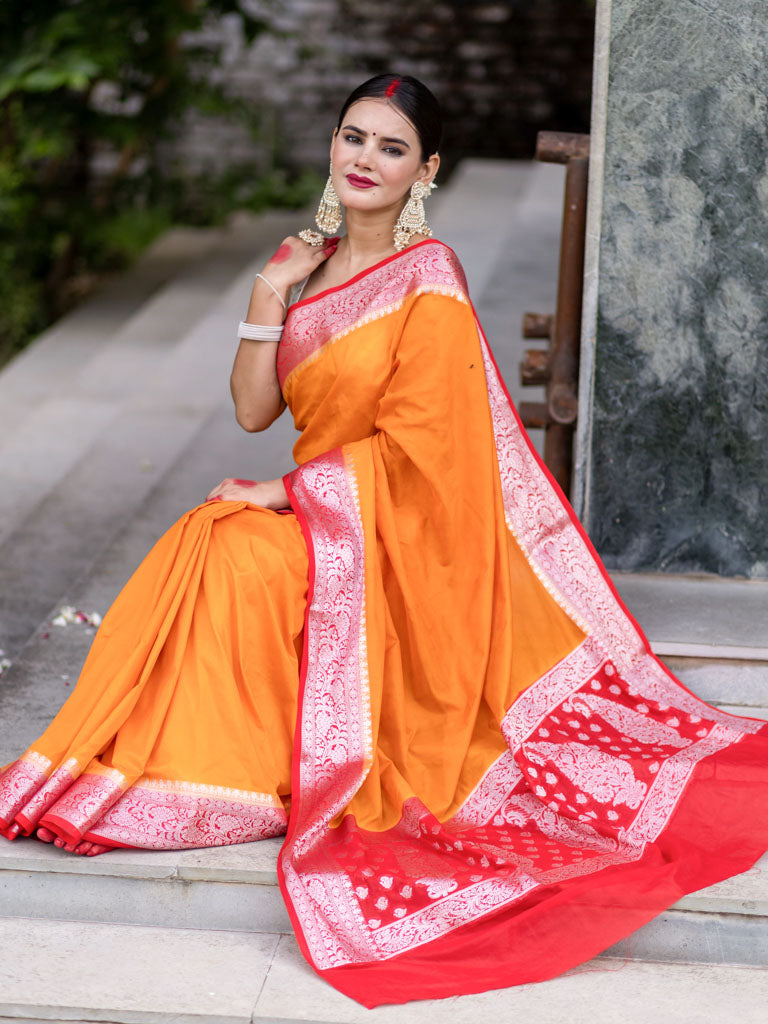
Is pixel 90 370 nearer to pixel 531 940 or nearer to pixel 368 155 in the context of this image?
pixel 368 155

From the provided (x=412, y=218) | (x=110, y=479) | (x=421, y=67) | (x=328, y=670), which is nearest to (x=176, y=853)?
(x=328, y=670)

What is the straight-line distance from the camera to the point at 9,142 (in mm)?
7086

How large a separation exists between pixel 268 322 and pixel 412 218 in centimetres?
36

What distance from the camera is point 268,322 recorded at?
2.73 metres

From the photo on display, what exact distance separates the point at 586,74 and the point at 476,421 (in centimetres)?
715

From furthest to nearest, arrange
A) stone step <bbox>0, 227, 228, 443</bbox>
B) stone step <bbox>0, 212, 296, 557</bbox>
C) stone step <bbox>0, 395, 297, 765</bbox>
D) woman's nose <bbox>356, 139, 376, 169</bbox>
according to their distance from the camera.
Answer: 1. stone step <bbox>0, 227, 228, 443</bbox>
2. stone step <bbox>0, 212, 296, 557</bbox>
3. stone step <bbox>0, 395, 297, 765</bbox>
4. woman's nose <bbox>356, 139, 376, 169</bbox>

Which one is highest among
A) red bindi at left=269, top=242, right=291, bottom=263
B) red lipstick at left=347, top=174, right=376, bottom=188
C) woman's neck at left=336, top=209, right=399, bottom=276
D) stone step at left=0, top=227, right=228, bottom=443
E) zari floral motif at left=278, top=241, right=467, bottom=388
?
red lipstick at left=347, top=174, right=376, bottom=188

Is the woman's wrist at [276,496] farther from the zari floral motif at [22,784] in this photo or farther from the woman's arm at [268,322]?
the zari floral motif at [22,784]


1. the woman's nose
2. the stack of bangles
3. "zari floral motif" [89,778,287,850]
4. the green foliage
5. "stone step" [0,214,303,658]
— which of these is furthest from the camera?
the green foliage

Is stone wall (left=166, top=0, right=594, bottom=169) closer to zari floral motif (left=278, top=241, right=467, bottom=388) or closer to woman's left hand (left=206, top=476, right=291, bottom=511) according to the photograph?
zari floral motif (left=278, top=241, right=467, bottom=388)

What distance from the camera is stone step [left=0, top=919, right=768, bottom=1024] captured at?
221cm

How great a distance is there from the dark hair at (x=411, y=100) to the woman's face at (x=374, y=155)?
0.5 inches

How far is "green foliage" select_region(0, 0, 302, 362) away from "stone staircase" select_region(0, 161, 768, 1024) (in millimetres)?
1316

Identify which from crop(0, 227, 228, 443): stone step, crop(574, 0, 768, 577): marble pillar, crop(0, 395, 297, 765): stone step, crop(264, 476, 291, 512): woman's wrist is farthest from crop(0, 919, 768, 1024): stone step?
crop(0, 227, 228, 443): stone step
